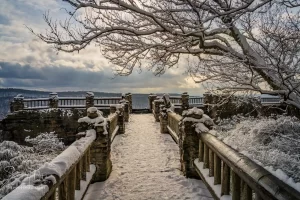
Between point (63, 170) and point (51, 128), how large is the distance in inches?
961

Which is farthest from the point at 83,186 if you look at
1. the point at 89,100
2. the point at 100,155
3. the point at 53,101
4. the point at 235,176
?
the point at 53,101

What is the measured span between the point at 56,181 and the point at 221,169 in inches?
123

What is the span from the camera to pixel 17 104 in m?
26.1

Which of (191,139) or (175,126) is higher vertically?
(191,139)

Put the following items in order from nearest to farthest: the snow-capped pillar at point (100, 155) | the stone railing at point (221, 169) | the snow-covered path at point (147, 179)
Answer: the stone railing at point (221, 169), the snow-covered path at point (147, 179), the snow-capped pillar at point (100, 155)

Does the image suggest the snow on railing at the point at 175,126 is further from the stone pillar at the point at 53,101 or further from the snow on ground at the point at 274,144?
the stone pillar at the point at 53,101

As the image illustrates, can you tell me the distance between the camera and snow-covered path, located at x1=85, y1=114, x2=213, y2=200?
5570 millimetres

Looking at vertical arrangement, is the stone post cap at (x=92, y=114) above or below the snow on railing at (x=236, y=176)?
above

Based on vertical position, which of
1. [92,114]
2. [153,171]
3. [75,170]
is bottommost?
[153,171]

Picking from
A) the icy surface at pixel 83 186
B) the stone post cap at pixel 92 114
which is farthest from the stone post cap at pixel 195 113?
the icy surface at pixel 83 186

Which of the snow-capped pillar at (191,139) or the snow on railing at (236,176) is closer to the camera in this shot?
the snow on railing at (236,176)

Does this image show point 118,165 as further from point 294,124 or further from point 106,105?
point 106,105

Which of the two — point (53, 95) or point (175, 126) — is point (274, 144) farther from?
point (53, 95)

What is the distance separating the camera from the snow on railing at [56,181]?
2.43 m
